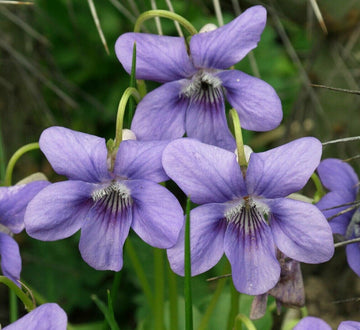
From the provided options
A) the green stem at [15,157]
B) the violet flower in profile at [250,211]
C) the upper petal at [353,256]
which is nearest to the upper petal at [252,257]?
the violet flower in profile at [250,211]

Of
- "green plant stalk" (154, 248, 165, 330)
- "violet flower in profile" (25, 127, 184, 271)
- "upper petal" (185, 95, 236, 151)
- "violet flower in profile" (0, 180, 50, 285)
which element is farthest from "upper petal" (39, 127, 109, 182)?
"green plant stalk" (154, 248, 165, 330)

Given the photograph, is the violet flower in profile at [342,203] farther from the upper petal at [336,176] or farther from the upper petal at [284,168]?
the upper petal at [284,168]

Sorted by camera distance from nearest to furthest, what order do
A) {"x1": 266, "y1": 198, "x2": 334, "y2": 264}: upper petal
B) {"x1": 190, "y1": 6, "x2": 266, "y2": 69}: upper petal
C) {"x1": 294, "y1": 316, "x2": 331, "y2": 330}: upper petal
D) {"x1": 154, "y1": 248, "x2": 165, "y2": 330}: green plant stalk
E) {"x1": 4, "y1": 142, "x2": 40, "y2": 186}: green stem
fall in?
{"x1": 294, "y1": 316, "x2": 331, "y2": 330}: upper petal → {"x1": 266, "y1": 198, "x2": 334, "y2": 264}: upper petal → {"x1": 190, "y1": 6, "x2": 266, "y2": 69}: upper petal → {"x1": 4, "y1": 142, "x2": 40, "y2": 186}: green stem → {"x1": 154, "y1": 248, "x2": 165, "y2": 330}: green plant stalk

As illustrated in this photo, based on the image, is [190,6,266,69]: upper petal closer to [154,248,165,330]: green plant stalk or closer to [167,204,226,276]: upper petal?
[167,204,226,276]: upper petal

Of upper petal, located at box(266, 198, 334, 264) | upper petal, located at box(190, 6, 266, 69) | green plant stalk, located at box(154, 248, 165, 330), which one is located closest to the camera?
upper petal, located at box(266, 198, 334, 264)

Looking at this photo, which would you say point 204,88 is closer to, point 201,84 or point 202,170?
point 201,84

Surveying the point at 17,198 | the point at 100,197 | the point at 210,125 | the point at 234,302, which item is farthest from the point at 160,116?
the point at 234,302

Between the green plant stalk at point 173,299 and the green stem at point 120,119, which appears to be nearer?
the green stem at point 120,119

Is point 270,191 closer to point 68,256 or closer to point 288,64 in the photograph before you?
point 68,256
